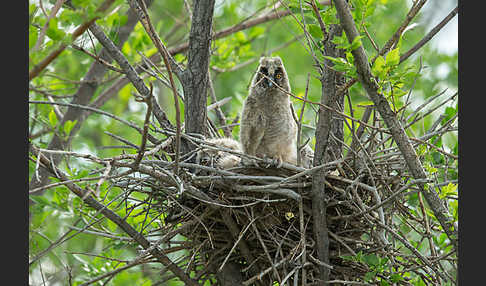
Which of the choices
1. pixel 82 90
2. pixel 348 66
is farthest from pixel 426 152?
pixel 82 90

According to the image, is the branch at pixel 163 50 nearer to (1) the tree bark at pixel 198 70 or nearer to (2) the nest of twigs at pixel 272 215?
(1) the tree bark at pixel 198 70

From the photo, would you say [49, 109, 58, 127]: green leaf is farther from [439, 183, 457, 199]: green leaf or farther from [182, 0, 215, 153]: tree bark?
[439, 183, 457, 199]: green leaf

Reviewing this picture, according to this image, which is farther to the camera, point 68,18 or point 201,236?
point 201,236

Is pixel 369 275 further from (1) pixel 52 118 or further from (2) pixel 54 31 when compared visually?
(1) pixel 52 118

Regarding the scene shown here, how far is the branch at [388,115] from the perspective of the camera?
2.88 m

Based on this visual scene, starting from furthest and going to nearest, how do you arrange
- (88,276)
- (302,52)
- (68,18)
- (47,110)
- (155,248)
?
1. (302,52)
2. (47,110)
3. (88,276)
4. (155,248)
5. (68,18)

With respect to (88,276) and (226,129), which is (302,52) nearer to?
(226,129)

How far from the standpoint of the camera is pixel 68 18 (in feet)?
8.23

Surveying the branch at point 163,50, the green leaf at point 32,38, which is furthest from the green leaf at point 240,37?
the green leaf at point 32,38

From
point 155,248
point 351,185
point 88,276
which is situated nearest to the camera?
point 351,185

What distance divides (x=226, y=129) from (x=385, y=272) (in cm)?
223

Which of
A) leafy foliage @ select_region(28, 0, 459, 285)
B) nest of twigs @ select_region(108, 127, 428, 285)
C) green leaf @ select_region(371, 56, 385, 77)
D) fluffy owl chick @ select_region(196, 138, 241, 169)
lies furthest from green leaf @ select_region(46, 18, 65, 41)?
fluffy owl chick @ select_region(196, 138, 241, 169)

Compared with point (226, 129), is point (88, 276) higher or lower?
lower

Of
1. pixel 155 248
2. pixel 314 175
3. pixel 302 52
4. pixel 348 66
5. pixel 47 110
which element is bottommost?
pixel 155 248
